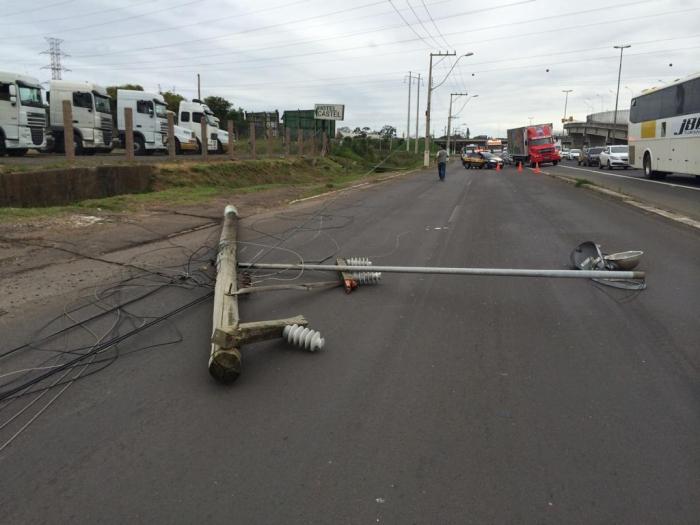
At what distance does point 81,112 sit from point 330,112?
55.3 ft

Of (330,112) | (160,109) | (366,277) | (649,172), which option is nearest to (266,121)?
(330,112)

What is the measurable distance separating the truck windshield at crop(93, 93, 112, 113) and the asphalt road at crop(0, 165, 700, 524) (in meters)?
22.5

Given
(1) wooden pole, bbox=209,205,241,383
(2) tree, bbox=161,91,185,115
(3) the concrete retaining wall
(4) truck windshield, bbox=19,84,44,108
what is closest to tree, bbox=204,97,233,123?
(2) tree, bbox=161,91,185,115

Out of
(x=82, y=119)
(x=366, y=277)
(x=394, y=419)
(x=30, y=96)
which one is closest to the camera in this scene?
(x=394, y=419)

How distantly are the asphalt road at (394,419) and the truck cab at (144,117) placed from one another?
24.0m

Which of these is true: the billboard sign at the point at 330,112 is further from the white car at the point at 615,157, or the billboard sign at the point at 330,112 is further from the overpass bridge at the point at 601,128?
the overpass bridge at the point at 601,128

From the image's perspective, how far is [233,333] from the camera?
4.21m

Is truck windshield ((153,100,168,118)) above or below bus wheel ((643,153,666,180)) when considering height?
above

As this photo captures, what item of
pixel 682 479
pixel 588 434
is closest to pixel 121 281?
pixel 588 434

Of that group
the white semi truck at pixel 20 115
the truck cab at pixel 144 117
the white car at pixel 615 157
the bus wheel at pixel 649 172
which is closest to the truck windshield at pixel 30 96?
the white semi truck at pixel 20 115

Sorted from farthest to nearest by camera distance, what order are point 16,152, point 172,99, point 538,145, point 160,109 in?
1. point 172,99
2. point 538,145
3. point 160,109
4. point 16,152

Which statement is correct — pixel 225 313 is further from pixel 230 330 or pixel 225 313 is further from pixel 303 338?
pixel 303 338

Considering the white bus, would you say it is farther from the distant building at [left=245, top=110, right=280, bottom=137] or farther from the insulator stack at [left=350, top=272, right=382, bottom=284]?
the distant building at [left=245, top=110, right=280, bottom=137]

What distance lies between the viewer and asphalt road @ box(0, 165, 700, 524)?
2.75 metres
